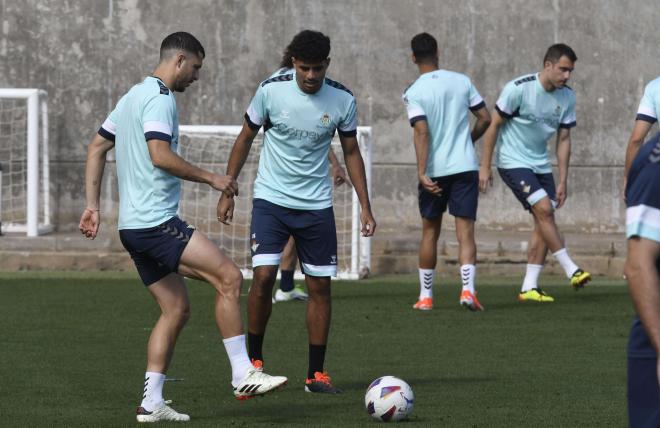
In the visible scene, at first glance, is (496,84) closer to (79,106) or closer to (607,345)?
(79,106)

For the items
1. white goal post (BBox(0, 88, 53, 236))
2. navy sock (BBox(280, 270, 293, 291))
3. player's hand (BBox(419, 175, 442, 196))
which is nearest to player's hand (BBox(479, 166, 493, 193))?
player's hand (BBox(419, 175, 442, 196))

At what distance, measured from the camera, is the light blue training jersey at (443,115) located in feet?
39.3

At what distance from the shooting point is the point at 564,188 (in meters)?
12.7

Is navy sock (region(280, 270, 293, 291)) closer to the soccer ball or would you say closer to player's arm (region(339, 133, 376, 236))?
player's arm (region(339, 133, 376, 236))

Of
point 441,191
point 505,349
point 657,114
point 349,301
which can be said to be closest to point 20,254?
point 349,301

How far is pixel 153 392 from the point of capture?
22.3 feet

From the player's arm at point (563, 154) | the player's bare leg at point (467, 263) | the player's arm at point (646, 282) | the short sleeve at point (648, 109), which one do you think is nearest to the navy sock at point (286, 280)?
the player's bare leg at point (467, 263)

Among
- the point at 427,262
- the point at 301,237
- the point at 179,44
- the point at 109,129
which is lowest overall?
the point at 427,262

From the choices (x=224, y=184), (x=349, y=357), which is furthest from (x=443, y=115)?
(x=224, y=184)

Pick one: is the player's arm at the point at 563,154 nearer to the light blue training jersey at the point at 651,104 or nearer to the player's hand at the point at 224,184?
the light blue training jersey at the point at 651,104

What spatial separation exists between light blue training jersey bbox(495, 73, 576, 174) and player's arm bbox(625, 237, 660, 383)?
8194mm

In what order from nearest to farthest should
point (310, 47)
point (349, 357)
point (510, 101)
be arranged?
1. point (310, 47)
2. point (349, 357)
3. point (510, 101)

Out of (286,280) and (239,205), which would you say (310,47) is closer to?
(286,280)

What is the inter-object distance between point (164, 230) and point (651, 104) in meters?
4.08
